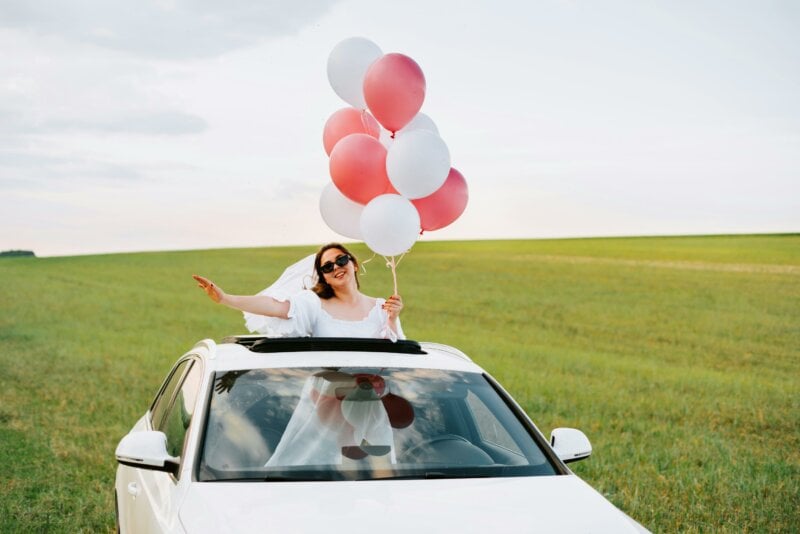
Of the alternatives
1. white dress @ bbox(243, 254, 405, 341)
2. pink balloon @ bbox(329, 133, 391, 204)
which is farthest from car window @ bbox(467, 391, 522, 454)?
pink balloon @ bbox(329, 133, 391, 204)

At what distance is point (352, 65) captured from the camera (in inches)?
299

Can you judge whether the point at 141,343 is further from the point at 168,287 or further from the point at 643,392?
the point at 168,287

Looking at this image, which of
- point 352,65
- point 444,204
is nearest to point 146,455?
point 444,204

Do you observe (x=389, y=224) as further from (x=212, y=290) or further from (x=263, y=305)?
(x=212, y=290)

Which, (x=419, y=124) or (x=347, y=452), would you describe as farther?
(x=419, y=124)

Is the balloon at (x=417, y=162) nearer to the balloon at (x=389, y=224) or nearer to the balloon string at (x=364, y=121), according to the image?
the balloon at (x=389, y=224)

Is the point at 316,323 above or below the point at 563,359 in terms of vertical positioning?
above

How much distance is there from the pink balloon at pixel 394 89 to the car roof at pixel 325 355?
2.48 m

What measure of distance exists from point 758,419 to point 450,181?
854 cm

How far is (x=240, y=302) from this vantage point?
19.2 feet

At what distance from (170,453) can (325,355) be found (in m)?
0.86

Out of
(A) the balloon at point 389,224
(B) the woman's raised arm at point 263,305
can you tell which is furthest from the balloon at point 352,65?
(B) the woman's raised arm at point 263,305

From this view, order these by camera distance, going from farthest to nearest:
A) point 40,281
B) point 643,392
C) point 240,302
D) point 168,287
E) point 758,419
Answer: point 40,281, point 168,287, point 643,392, point 758,419, point 240,302

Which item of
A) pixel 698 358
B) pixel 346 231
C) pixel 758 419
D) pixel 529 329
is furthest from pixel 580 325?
pixel 346 231
